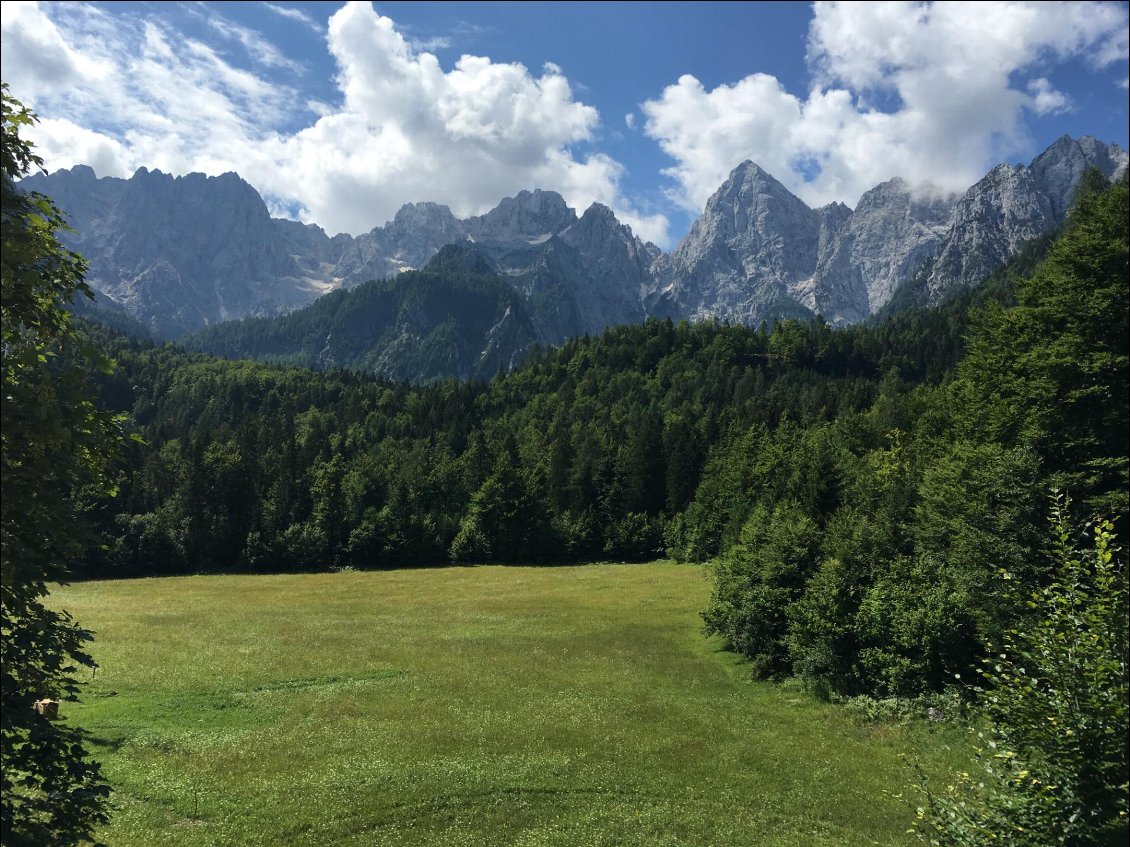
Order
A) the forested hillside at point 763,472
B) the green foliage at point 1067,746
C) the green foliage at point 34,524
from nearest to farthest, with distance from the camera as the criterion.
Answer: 1. the green foliage at point 34,524
2. the green foliage at point 1067,746
3. the forested hillside at point 763,472

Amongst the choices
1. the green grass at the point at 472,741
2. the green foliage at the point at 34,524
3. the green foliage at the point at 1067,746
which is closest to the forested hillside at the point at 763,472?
the green foliage at the point at 34,524

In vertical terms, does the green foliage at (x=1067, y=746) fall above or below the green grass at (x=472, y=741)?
above

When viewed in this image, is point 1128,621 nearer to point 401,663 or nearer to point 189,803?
point 189,803

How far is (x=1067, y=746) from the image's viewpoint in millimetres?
10594

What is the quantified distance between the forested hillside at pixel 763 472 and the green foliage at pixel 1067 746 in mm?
16305

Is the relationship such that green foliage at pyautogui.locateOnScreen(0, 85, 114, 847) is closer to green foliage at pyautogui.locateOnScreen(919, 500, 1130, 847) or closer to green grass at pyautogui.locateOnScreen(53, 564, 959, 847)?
green grass at pyautogui.locateOnScreen(53, 564, 959, 847)

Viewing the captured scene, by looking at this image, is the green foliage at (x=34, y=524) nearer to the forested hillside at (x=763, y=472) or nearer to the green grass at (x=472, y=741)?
the forested hillside at (x=763, y=472)

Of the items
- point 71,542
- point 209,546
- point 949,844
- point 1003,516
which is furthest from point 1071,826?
point 209,546

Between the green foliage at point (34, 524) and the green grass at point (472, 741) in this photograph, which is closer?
the green foliage at point (34, 524)

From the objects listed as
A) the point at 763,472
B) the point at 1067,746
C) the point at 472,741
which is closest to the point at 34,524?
the point at 1067,746

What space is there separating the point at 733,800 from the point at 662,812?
2.99 meters

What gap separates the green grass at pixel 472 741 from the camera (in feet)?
69.2

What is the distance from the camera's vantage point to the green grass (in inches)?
830

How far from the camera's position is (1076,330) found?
30.3 metres
